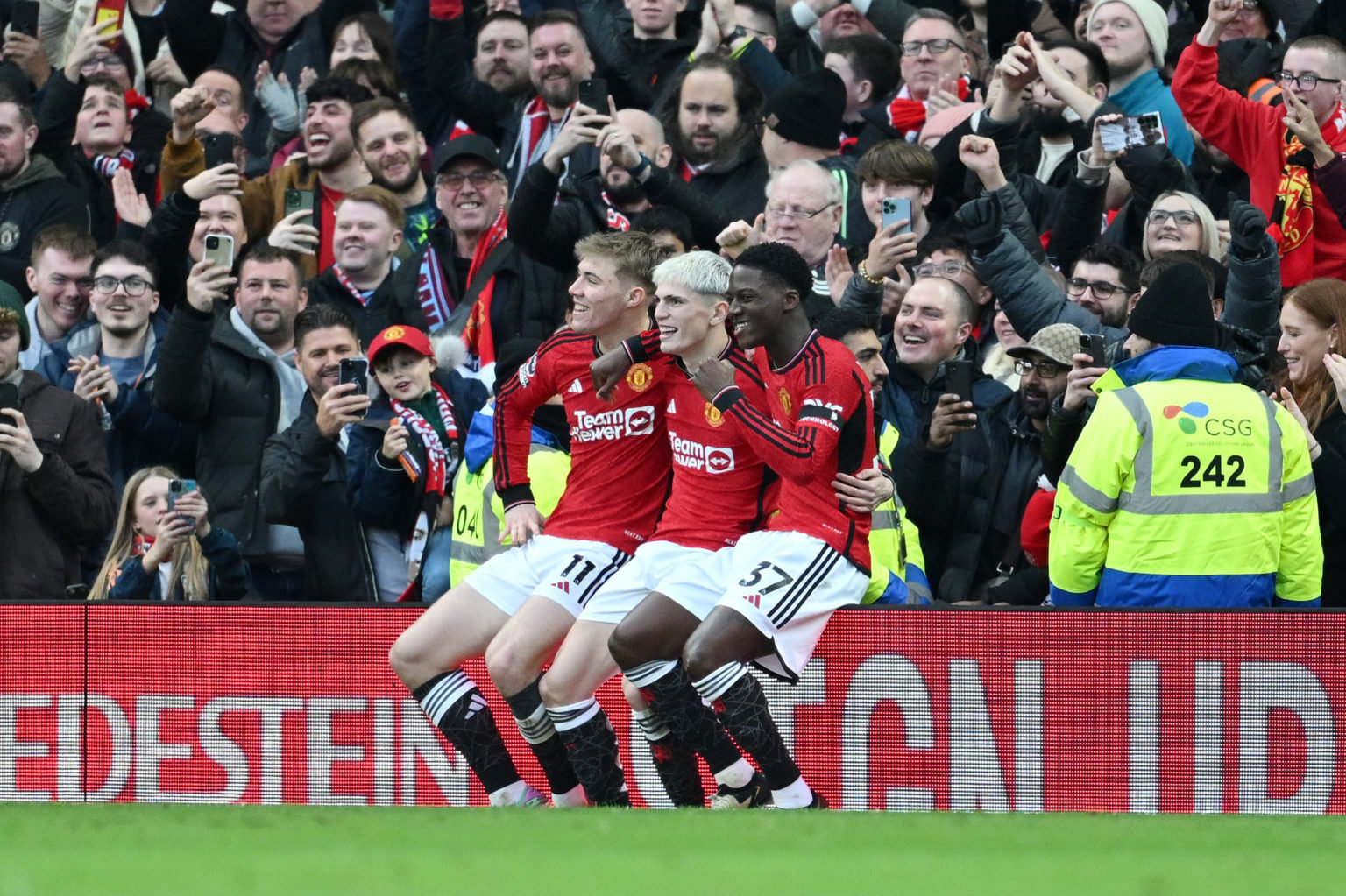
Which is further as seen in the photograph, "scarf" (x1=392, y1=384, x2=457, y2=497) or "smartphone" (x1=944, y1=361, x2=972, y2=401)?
"scarf" (x1=392, y1=384, x2=457, y2=497)

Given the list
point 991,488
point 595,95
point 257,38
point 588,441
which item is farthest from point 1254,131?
point 257,38

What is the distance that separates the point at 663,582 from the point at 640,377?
829mm

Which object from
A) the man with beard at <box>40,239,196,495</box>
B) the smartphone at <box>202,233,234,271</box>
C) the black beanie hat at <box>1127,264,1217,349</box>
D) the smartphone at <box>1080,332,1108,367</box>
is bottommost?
the man with beard at <box>40,239,196,495</box>

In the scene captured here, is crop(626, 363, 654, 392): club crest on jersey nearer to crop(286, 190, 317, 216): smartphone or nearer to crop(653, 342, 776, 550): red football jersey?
crop(653, 342, 776, 550): red football jersey

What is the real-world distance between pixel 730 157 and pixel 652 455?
3.14 metres

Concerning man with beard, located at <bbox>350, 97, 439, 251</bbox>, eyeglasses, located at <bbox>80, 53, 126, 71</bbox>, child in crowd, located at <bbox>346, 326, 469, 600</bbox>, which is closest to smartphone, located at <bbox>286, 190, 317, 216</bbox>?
man with beard, located at <bbox>350, 97, 439, 251</bbox>

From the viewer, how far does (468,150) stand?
1086cm

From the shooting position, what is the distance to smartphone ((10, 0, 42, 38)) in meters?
13.5

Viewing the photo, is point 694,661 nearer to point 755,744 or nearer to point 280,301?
point 755,744

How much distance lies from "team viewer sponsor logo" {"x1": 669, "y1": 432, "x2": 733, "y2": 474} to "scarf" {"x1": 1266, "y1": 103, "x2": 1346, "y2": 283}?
2899 mm

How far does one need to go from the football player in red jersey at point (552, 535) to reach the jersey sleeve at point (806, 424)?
0.73 m

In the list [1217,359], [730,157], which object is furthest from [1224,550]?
[730,157]

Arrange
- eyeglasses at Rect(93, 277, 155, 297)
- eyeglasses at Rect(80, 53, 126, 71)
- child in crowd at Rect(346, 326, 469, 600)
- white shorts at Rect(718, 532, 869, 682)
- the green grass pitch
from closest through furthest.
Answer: the green grass pitch
white shorts at Rect(718, 532, 869, 682)
child in crowd at Rect(346, 326, 469, 600)
eyeglasses at Rect(93, 277, 155, 297)
eyeglasses at Rect(80, 53, 126, 71)

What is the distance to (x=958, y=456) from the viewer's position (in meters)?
9.11
